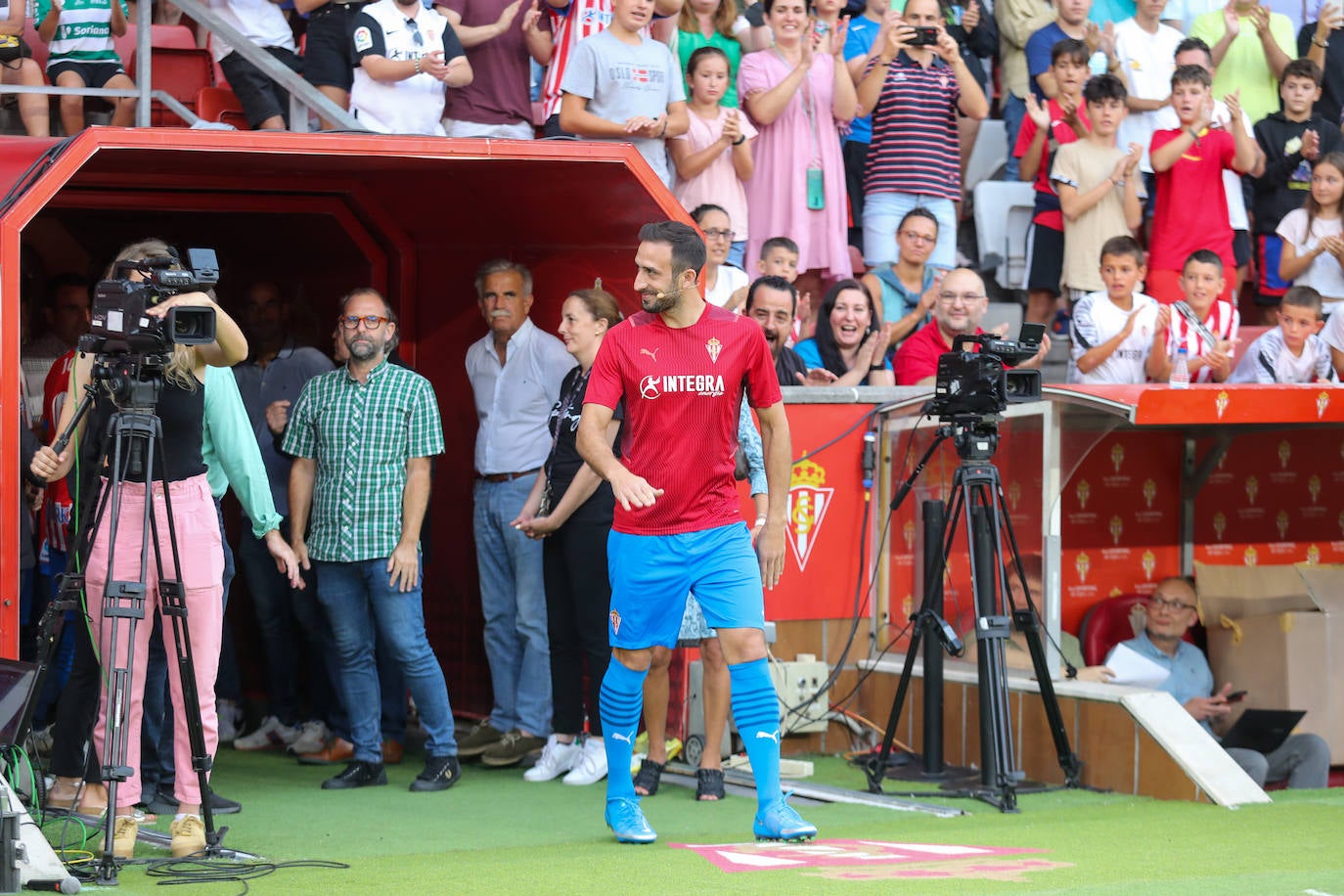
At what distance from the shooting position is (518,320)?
8227 millimetres

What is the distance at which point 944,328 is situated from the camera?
9.12m

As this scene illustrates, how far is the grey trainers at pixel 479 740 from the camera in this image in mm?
8211

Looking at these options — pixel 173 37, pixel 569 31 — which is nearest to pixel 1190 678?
pixel 569 31

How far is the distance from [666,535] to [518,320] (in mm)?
2514

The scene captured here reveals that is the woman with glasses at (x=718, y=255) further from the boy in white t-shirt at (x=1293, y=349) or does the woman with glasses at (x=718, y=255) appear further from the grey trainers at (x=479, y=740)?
the boy in white t-shirt at (x=1293, y=349)

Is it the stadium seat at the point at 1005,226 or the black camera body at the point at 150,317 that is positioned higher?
the stadium seat at the point at 1005,226

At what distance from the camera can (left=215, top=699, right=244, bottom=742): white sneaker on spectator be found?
8789mm

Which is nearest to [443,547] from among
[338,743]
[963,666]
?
[338,743]

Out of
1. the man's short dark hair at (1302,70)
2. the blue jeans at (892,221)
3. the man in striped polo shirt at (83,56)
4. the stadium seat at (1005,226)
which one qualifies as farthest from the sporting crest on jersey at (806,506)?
the man's short dark hair at (1302,70)

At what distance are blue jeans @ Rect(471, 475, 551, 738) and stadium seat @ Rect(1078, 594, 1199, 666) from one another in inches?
109

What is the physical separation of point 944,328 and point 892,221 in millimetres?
1525

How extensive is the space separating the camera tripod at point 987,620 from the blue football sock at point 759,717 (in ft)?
4.77

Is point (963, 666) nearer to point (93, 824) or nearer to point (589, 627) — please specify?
point (589, 627)

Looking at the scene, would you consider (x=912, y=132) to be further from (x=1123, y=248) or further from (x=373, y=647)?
(x=373, y=647)
